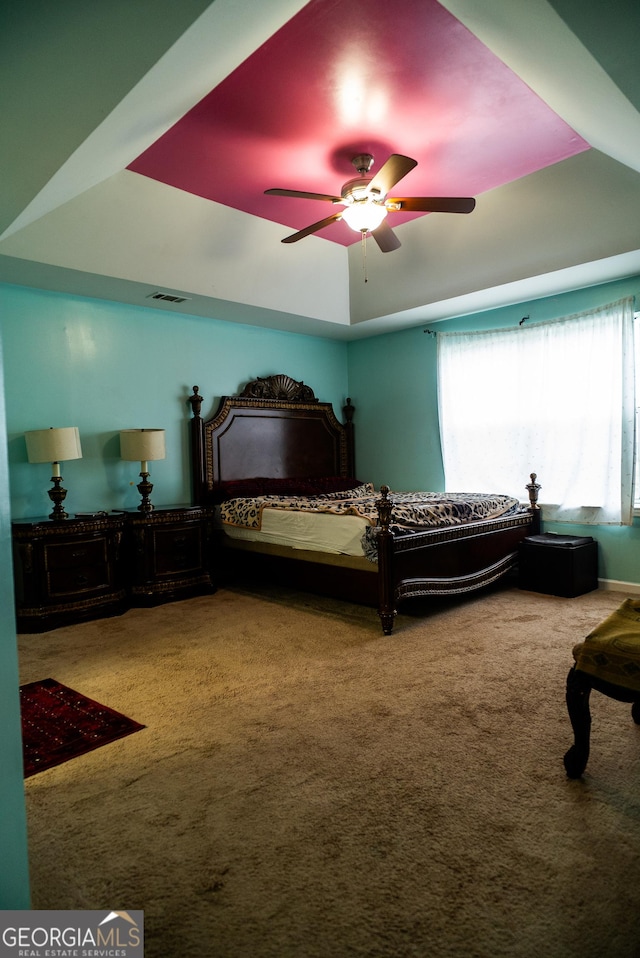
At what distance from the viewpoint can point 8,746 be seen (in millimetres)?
1099

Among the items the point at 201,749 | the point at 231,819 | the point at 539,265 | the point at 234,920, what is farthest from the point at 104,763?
the point at 539,265

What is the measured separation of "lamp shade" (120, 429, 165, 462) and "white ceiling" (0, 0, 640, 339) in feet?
Result: 3.66

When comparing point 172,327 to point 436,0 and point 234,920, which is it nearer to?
point 436,0

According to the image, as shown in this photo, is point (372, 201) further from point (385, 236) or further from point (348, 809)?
point (348, 809)

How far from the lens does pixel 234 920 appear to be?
1.33m

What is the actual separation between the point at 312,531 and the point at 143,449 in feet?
5.02

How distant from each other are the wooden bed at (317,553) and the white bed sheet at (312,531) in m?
0.10

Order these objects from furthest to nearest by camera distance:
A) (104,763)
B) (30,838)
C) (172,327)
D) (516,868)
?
(172,327) → (104,763) → (30,838) → (516,868)

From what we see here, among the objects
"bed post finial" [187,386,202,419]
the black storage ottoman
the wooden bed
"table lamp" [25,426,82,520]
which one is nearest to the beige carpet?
the wooden bed

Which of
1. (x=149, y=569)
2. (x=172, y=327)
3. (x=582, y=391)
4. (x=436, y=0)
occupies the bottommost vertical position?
(x=149, y=569)

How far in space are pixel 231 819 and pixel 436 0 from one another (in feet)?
10.7

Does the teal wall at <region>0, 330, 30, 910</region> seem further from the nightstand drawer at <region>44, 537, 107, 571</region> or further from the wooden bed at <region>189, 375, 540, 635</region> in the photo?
the nightstand drawer at <region>44, 537, 107, 571</region>

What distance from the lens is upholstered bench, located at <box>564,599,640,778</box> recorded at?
1.73 metres

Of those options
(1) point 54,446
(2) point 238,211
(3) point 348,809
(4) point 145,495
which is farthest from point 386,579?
(2) point 238,211
